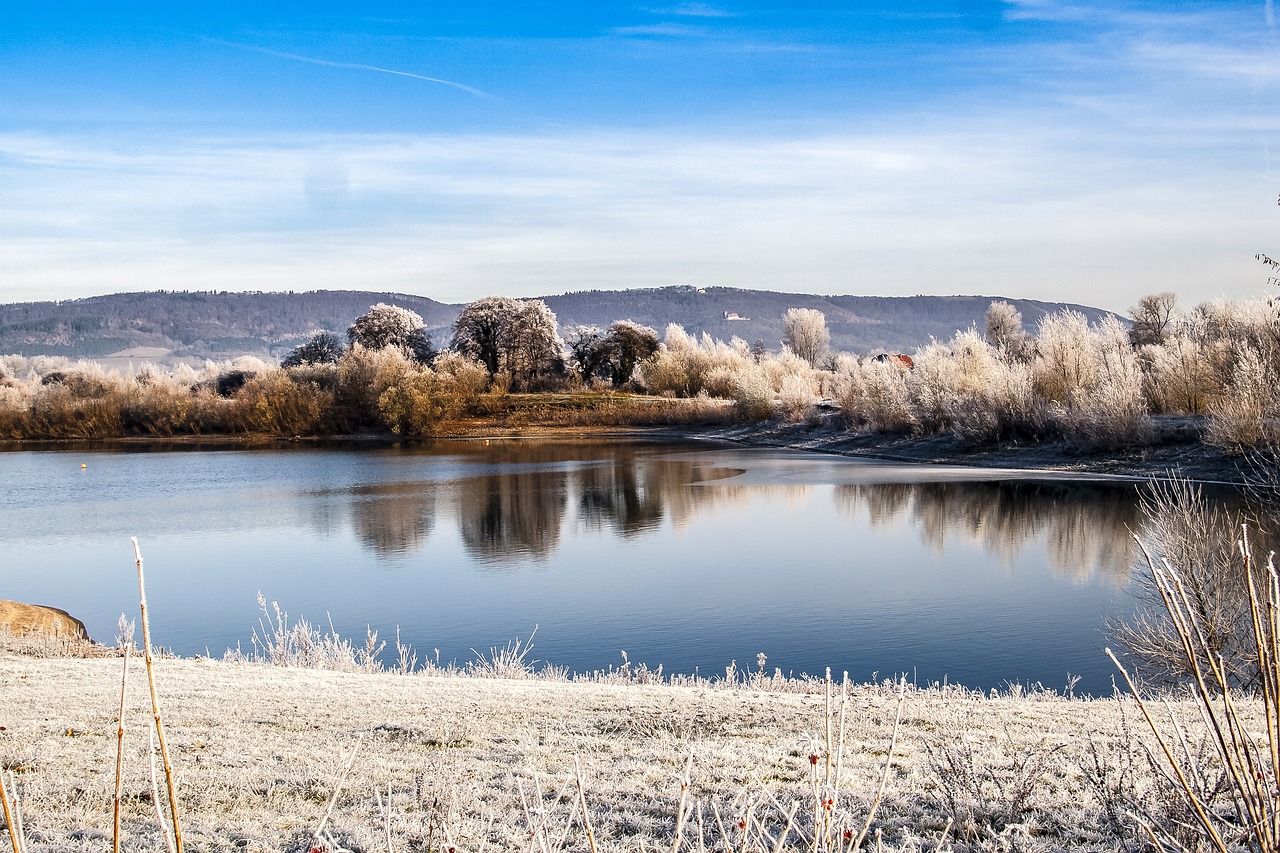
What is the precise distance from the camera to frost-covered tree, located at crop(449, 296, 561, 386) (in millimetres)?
61125

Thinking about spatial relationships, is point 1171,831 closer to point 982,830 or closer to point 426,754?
point 982,830

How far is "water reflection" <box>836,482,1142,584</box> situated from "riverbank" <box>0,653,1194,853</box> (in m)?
9.10

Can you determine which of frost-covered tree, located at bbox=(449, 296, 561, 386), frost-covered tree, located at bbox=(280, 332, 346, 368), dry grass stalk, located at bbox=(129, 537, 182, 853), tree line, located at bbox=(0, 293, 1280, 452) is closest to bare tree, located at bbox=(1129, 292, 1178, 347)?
tree line, located at bbox=(0, 293, 1280, 452)

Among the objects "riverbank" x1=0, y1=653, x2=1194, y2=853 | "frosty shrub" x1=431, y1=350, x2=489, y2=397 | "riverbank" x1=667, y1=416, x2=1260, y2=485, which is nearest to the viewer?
"riverbank" x1=0, y1=653, x2=1194, y2=853

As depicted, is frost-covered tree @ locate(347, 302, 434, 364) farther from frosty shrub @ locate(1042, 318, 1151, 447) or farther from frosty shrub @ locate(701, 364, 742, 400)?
frosty shrub @ locate(1042, 318, 1151, 447)

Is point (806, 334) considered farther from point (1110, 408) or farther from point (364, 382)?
point (1110, 408)

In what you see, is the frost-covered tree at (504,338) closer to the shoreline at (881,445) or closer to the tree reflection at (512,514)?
the shoreline at (881,445)

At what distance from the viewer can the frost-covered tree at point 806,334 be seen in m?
86.4

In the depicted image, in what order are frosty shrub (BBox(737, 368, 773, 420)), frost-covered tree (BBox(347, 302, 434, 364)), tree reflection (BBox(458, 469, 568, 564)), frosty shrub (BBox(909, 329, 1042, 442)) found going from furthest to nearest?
frost-covered tree (BBox(347, 302, 434, 364)) → frosty shrub (BBox(737, 368, 773, 420)) → frosty shrub (BBox(909, 329, 1042, 442)) → tree reflection (BBox(458, 469, 568, 564))

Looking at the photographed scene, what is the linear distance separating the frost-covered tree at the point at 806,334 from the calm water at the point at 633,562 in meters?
54.1

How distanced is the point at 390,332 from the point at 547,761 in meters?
61.4

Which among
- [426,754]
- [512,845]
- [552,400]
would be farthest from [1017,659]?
[552,400]

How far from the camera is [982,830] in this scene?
4551 mm

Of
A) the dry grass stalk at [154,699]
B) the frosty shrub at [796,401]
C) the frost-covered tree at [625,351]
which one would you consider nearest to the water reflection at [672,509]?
the frosty shrub at [796,401]
